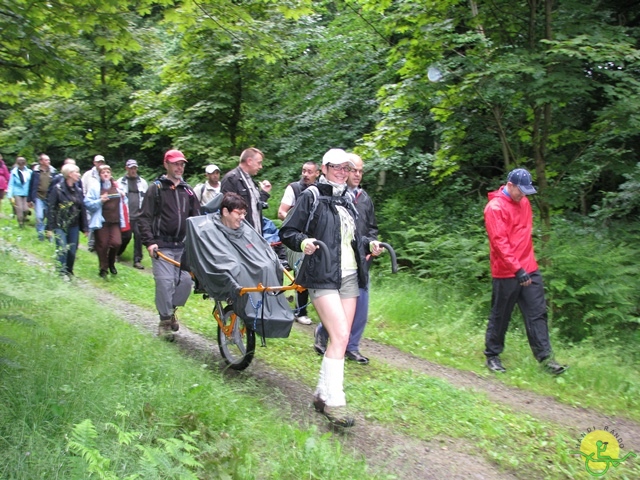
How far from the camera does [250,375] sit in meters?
6.05

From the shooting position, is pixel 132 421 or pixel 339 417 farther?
pixel 339 417

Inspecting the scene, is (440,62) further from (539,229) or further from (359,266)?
(359,266)

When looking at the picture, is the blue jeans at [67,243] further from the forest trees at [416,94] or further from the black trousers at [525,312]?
the black trousers at [525,312]

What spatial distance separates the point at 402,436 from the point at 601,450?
1652 millimetres

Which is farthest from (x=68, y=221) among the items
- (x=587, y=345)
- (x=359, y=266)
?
(x=587, y=345)

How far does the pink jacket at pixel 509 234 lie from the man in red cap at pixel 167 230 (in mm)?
3608

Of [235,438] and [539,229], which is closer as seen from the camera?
[235,438]

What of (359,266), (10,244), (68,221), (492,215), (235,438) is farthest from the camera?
(10,244)

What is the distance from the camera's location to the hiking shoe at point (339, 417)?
15.8 ft

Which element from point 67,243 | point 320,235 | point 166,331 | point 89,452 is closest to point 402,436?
point 320,235

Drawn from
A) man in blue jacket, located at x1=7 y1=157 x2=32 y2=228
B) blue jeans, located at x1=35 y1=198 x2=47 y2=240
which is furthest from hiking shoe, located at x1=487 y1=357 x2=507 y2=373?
man in blue jacket, located at x1=7 y1=157 x2=32 y2=228

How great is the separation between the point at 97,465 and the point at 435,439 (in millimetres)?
2841

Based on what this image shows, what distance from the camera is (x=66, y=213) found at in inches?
380

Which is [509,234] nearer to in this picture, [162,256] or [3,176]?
[162,256]
